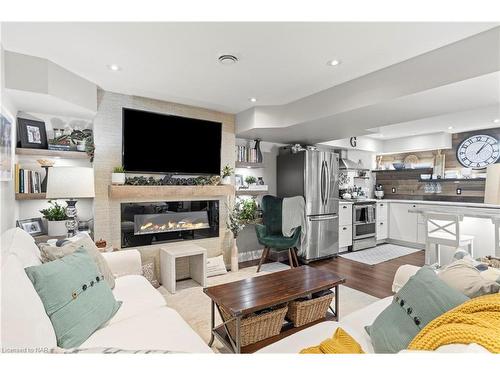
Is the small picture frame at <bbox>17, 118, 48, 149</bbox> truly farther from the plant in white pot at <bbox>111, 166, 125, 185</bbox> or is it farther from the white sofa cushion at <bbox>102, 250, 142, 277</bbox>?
the white sofa cushion at <bbox>102, 250, 142, 277</bbox>

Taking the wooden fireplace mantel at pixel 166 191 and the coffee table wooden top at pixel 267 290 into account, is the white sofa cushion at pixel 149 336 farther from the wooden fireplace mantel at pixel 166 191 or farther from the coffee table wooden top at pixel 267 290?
the wooden fireplace mantel at pixel 166 191

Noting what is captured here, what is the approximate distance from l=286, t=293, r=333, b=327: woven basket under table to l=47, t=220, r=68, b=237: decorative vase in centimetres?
222

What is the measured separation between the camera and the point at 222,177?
12.1 feet

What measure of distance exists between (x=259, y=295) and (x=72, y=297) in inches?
44.9

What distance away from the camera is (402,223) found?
5246 millimetres

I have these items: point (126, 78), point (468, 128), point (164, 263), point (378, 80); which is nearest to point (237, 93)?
point (126, 78)

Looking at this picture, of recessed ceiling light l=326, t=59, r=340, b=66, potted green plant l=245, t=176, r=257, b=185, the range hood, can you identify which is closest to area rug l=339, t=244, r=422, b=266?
the range hood

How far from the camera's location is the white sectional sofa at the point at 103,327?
91 cm

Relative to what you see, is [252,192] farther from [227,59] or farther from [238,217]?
[227,59]

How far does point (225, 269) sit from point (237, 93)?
2.36 metres

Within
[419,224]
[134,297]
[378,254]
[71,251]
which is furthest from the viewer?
[419,224]

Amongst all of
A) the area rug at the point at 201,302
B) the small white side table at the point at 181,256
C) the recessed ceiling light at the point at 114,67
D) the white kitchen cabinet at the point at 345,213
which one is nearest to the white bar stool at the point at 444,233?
the area rug at the point at 201,302

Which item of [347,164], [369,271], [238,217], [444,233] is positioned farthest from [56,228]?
[347,164]

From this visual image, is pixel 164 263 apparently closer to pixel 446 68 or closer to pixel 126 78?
pixel 126 78
